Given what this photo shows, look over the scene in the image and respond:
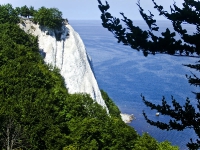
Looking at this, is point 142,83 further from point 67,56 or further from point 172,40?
point 172,40

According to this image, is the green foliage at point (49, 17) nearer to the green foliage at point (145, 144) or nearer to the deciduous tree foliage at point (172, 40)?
the green foliage at point (145, 144)

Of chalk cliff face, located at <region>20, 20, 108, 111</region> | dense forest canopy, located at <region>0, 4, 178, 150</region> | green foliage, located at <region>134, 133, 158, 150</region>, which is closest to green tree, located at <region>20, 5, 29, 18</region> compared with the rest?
chalk cliff face, located at <region>20, 20, 108, 111</region>

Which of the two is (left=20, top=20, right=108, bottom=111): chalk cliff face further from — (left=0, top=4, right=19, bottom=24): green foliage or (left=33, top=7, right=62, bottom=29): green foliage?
(left=0, top=4, right=19, bottom=24): green foliage

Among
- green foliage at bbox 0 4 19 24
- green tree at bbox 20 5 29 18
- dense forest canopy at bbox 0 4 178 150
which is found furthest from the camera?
green tree at bbox 20 5 29 18

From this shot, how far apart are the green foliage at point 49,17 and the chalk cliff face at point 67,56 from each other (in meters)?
1.18

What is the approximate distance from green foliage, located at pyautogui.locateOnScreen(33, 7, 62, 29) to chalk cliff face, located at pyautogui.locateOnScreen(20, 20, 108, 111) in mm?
1181

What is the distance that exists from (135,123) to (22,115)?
4445cm

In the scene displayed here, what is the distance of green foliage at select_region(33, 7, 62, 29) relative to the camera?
5084 cm

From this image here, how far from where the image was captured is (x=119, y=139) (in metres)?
30.8

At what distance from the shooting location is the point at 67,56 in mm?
51750

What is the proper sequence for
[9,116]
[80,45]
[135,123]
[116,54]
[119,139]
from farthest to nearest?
[116,54] < [135,123] < [80,45] < [119,139] < [9,116]

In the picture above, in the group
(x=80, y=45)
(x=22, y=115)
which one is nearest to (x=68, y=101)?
(x=22, y=115)

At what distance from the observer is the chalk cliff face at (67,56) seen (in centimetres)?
4984

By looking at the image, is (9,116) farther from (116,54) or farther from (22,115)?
(116,54)
